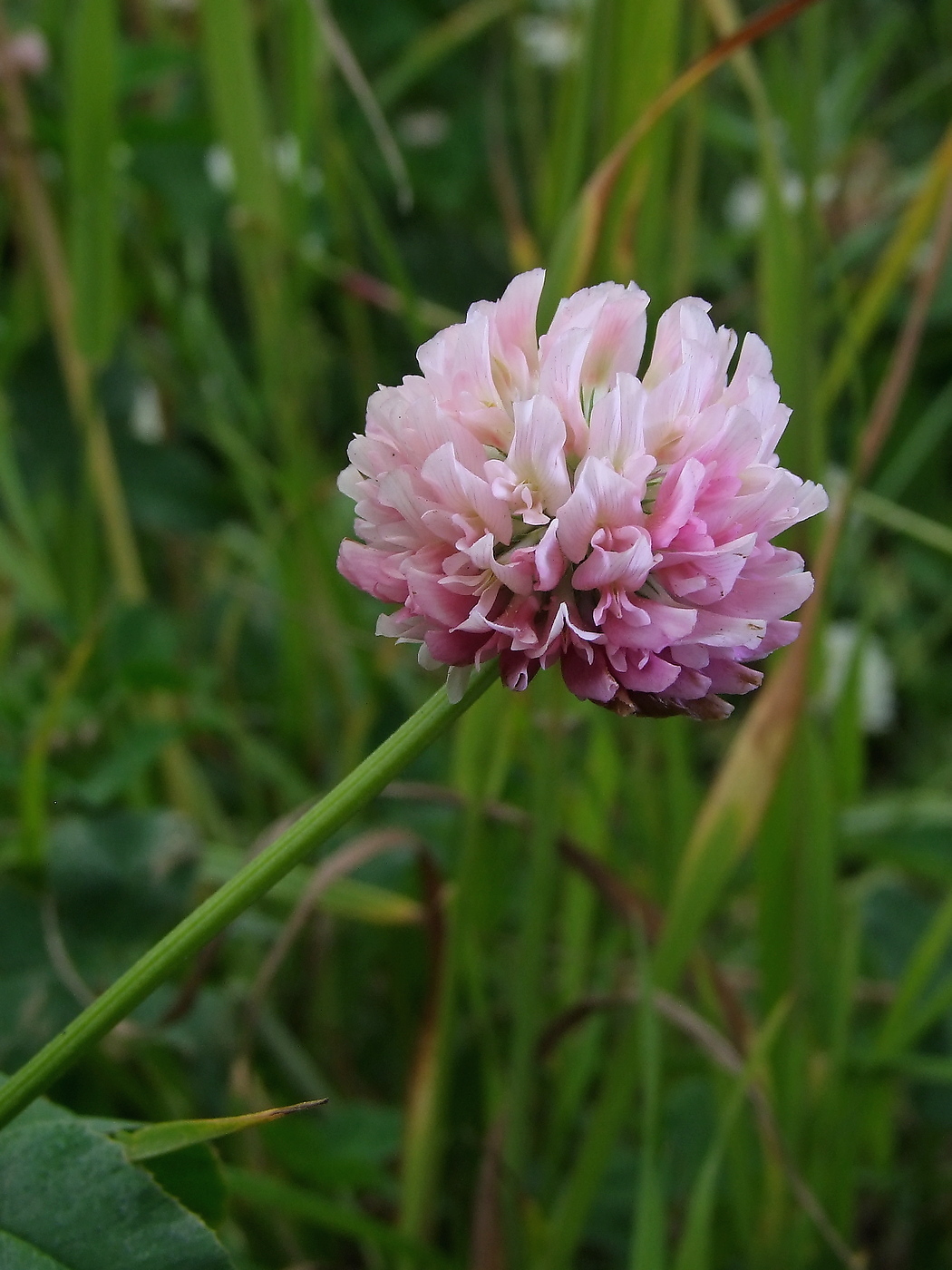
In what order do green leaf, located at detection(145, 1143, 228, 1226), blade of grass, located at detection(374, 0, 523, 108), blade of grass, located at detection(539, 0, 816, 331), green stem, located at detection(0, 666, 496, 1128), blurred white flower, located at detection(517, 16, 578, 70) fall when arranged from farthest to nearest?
blurred white flower, located at detection(517, 16, 578, 70) → blade of grass, located at detection(374, 0, 523, 108) → blade of grass, located at detection(539, 0, 816, 331) → green leaf, located at detection(145, 1143, 228, 1226) → green stem, located at detection(0, 666, 496, 1128)

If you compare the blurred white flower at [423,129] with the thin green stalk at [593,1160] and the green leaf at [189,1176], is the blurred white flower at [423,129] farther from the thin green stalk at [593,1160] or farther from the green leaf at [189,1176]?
the green leaf at [189,1176]

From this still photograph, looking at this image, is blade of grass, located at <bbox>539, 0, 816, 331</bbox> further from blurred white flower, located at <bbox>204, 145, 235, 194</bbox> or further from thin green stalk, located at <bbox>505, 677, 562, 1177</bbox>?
blurred white flower, located at <bbox>204, 145, 235, 194</bbox>

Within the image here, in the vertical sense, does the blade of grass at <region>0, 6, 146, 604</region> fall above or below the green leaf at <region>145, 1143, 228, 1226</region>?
above

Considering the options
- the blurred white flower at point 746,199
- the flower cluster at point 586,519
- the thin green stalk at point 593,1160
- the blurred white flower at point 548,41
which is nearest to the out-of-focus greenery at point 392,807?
the thin green stalk at point 593,1160

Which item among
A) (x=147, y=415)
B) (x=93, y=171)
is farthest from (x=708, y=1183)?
(x=147, y=415)

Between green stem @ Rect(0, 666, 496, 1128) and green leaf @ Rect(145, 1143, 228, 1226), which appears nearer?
green stem @ Rect(0, 666, 496, 1128)

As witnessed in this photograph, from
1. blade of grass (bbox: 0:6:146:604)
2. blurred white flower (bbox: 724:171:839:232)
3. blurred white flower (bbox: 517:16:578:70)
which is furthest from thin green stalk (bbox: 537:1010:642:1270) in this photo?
blurred white flower (bbox: 517:16:578:70)

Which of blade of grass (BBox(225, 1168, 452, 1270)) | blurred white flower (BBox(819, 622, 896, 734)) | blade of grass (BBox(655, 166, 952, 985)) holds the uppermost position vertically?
blurred white flower (BBox(819, 622, 896, 734))
